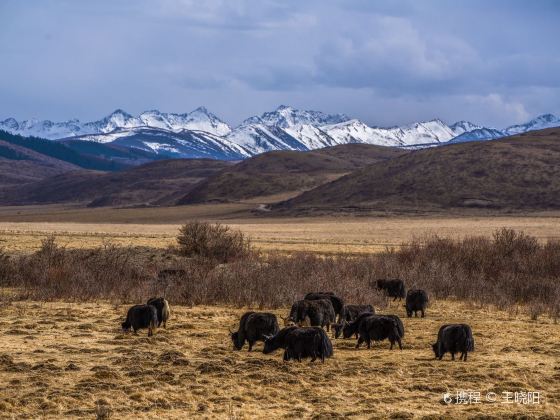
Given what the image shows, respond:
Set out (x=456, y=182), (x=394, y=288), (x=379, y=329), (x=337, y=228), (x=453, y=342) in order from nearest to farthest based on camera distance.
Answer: (x=453, y=342)
(x=379, y=329)
(x=394, y=288)
(x=337, y=228)
(x=456, y=182)

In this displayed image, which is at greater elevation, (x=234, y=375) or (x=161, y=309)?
(x=161, y=309)

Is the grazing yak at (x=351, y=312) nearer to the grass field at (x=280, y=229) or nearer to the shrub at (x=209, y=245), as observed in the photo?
the shrub at (x=209, y=245)

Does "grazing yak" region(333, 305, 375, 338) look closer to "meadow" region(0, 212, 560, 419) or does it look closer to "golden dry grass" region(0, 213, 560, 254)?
"meadow" region(0, 212, 560, 419)

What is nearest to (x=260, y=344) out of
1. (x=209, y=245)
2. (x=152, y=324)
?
(x=152, y=324)

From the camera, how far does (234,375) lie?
13.4m

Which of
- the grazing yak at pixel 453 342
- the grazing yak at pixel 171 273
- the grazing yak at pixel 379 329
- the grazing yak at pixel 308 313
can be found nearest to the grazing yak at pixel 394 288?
the grazing yak at pixel 308 313

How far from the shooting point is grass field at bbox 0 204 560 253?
57.0 metres

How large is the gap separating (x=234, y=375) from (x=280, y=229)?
75.1 metres

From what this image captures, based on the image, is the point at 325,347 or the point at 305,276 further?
the point at 305,276

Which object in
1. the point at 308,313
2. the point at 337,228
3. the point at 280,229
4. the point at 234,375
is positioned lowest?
the point at 234,375

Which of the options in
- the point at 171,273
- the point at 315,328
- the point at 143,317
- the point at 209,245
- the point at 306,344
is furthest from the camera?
the point at 209,245

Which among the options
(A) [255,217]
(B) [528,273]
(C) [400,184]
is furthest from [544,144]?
(B) [528,273]

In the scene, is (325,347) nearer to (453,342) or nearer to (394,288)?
(453,342)

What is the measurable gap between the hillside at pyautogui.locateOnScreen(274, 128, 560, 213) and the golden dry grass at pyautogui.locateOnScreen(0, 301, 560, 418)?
348 feet
